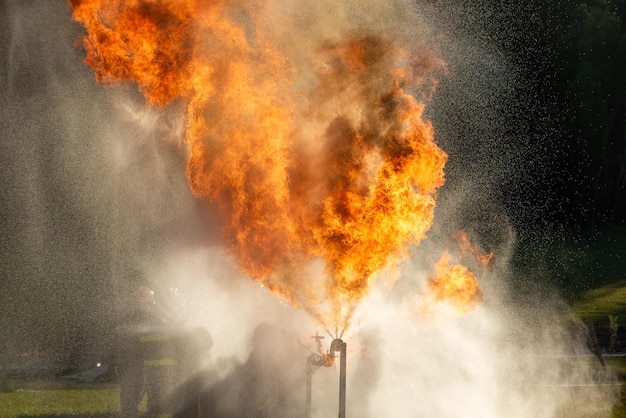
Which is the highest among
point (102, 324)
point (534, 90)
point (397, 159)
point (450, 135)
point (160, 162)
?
point (534, 90)

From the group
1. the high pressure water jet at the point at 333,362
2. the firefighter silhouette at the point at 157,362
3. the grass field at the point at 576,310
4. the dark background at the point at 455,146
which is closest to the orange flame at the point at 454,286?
the grass field at the point at 576,310

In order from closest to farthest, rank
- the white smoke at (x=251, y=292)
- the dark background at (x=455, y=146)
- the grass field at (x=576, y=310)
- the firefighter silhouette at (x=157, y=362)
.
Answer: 1. the firefighter silhouette at (x=157, y=362)
2. the white smoke at (x=251, y=292)
3. the grass field at (x=576, y=310)
4. the dark background at (x=455, y=146)

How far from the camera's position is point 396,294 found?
1553 cm

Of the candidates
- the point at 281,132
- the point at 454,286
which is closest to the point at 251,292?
the point at 281,132

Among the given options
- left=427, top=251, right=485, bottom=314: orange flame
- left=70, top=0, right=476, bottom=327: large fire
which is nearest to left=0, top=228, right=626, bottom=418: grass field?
left=427, top=251, right=485, bottom=314: orange flame

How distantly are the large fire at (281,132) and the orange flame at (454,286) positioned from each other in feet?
4.33

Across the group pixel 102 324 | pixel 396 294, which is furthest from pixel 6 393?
pixel 396 294

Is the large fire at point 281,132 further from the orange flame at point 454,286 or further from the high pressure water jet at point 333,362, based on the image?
the orange flame at point 454,286

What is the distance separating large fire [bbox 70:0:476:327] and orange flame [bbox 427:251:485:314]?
1321 millimetres

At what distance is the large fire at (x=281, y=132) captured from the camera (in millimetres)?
11547

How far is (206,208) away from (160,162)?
2394mm

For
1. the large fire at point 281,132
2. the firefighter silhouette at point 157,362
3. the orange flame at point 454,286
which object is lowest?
the firefighter silhouette at point 157,362

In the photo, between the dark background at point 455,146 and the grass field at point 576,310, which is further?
the dark background at point 455,146

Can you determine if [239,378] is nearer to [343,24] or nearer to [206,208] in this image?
[206,208]
